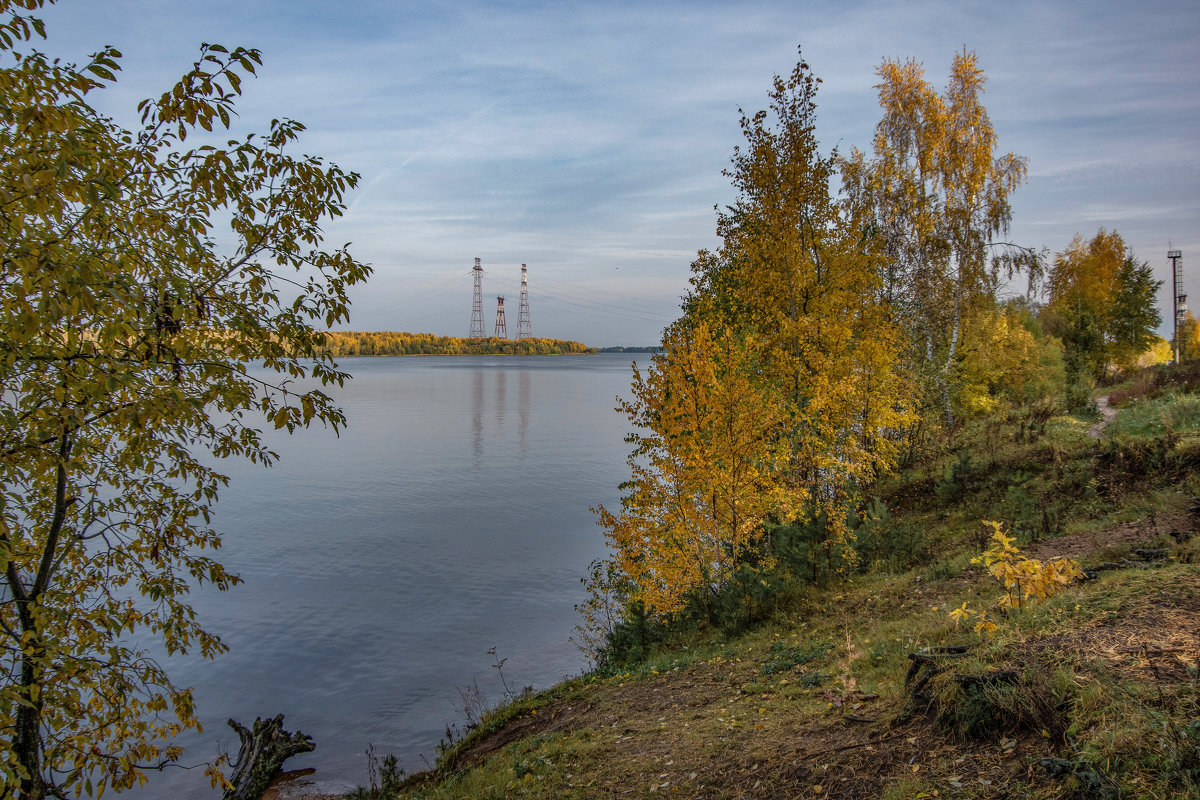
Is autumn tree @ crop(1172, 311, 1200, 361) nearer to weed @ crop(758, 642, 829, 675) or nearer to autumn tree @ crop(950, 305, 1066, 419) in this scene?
autumn tree @ crop(950, 305, 1066, 419)

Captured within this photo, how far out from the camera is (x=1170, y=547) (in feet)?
27.3

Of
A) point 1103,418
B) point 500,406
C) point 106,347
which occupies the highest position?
point 106,347

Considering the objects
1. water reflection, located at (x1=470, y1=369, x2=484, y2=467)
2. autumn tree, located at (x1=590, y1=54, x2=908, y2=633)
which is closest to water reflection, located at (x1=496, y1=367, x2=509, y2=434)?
water reflection, located at (x1=470, y1=369, x2=484, y2=467)

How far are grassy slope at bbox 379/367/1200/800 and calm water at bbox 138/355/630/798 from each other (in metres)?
3.55

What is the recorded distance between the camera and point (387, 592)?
65.6 ft

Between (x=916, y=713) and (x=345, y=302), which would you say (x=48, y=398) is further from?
(x=916, y=713)

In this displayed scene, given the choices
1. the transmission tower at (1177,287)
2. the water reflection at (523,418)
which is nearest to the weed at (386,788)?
the water reflection at (523,418)

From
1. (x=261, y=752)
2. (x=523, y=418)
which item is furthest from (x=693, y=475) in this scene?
(x=523, y=418)

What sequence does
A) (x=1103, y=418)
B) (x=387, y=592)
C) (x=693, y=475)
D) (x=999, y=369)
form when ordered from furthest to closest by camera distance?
1. (x=999, y=369)
2. (x=1103, y=418)
3. (x=387, y=592)
4. (x=693, y=475)

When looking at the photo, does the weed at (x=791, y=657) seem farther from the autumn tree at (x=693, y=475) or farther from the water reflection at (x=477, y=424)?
the water reflection at (x=477, y=424)

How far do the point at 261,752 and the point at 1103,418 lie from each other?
2528cm

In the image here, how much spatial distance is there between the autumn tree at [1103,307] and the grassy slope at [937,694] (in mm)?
29188

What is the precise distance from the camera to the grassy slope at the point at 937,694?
14.6ft

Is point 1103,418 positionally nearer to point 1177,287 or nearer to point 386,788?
point 386,788
